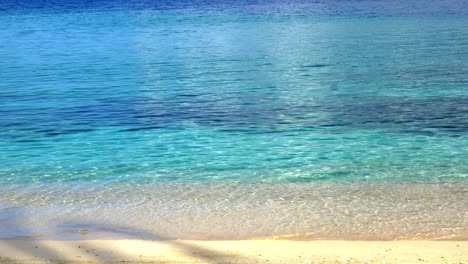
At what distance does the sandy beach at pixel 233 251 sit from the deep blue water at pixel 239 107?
2384 millimetres

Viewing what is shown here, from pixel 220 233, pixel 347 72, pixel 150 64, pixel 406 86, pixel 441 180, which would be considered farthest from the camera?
pixel 150 64

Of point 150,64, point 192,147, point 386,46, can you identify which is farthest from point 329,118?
point 386,46

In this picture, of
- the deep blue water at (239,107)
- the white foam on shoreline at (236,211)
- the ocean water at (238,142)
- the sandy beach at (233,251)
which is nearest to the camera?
the sandy beach at (233,251)

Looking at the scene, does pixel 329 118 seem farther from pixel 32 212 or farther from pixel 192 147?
pixel 32 212

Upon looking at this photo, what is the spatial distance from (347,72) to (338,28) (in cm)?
1311

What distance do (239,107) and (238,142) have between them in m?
2.74

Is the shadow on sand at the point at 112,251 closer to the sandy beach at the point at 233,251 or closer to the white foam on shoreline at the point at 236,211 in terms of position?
the sandy beach at the point at 233,251

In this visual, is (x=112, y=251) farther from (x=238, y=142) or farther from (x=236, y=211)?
(x=238, y=142)

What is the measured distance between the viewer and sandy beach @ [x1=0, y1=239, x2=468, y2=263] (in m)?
6.06

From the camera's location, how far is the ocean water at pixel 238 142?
7414 millimetres

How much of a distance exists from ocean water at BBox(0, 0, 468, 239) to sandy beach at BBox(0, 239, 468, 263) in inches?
12.1

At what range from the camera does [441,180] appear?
28.5 feet

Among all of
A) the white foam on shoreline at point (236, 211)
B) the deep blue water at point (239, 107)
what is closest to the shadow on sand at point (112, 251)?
the white foam on shoreline at point (236, 211)

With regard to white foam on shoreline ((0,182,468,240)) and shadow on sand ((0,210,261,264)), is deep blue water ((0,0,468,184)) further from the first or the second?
shadow on sand ((0,210,261,264))
